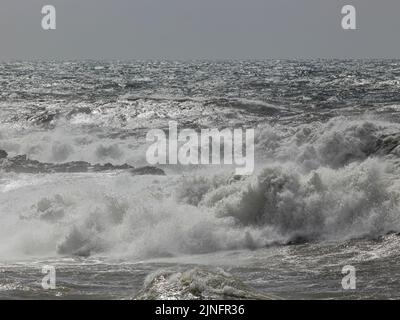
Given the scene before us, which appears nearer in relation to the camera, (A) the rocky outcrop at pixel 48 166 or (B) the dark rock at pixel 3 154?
(A) the rocky outcrop at pixel 48 166

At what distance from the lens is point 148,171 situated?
21.4 metres

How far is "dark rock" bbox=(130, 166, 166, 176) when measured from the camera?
21.1 meters

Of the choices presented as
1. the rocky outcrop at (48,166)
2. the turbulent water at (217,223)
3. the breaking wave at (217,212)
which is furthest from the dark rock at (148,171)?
the breaking wave at (217,212)

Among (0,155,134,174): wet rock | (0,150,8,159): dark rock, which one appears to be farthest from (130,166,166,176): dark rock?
(0,150,8,159): dark rock

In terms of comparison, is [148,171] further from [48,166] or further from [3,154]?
[3,154]

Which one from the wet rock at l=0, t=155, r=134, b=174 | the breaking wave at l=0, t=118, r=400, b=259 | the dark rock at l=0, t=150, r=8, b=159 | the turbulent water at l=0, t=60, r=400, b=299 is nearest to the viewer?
the turbulent water at l=0, t=60, r=400, b=299

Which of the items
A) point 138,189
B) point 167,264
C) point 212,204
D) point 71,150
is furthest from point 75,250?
point 71,150

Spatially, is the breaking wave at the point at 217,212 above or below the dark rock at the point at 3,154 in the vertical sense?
below

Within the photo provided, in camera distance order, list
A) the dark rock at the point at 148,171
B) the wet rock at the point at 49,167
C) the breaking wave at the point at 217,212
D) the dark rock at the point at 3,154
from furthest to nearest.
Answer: the dark rock at the point at 3,154, the wet rock at the point at 49,167, the dark rock at the point at 148,171, the breaking wave at the point at 217,212

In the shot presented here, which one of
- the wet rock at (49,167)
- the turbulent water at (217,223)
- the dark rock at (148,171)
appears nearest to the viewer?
the turbulent water at (217,223)

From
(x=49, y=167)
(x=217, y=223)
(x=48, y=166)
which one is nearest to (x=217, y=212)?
(x=217, y=223)

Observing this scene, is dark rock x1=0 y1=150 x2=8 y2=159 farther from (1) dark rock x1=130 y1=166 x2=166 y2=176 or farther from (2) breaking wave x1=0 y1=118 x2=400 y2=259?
(2) breaking wave x1=0 y1=118 x2=400 y2=259

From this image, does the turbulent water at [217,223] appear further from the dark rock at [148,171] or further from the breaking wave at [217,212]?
the dark rock at [148,171]

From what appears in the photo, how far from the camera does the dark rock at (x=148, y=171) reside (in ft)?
69.3
